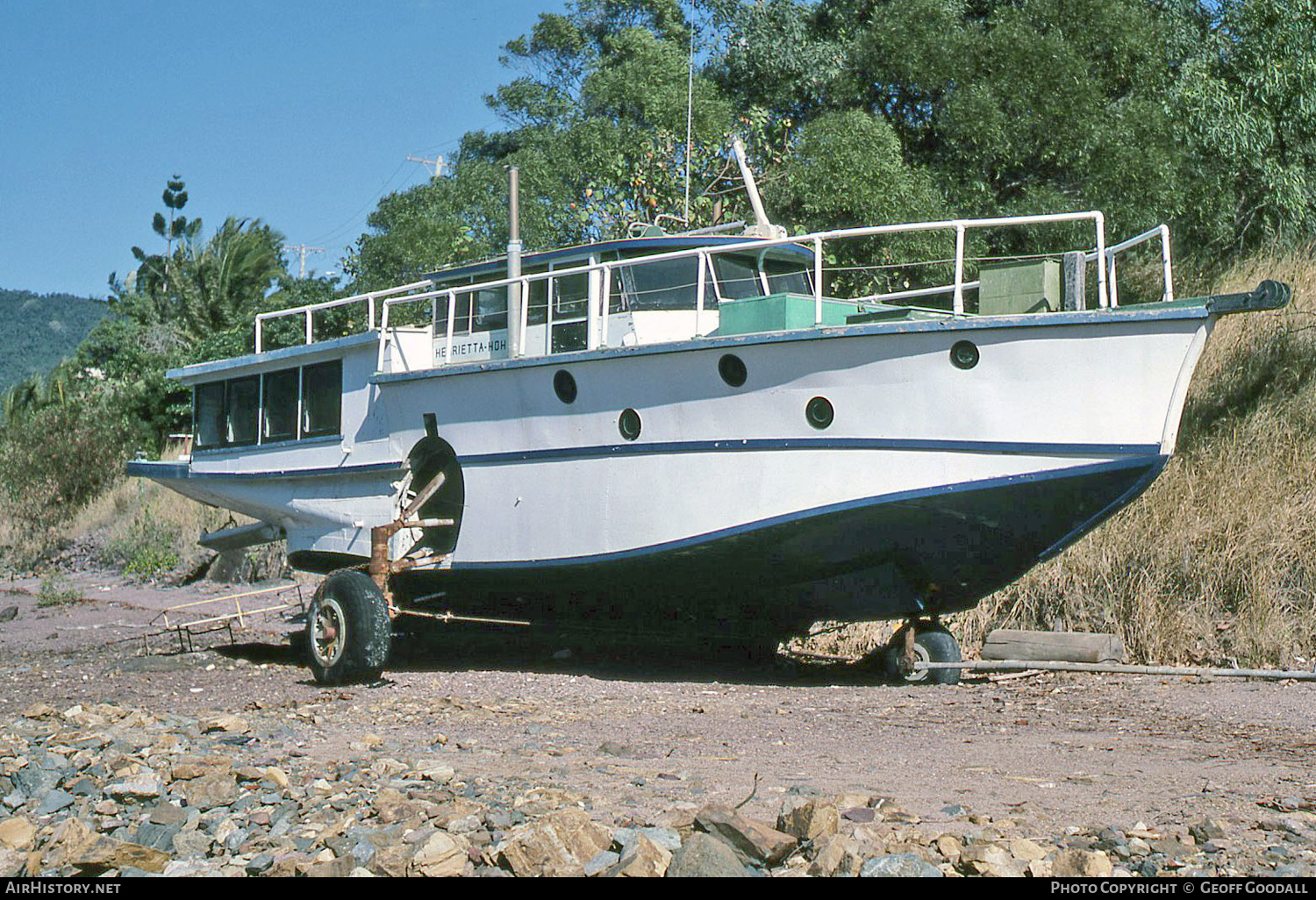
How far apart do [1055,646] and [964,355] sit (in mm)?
3112

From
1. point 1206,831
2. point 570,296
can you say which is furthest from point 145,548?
point 1206,831

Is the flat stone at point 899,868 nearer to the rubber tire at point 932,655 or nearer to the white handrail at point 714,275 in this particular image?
the white handrail at point 714,275

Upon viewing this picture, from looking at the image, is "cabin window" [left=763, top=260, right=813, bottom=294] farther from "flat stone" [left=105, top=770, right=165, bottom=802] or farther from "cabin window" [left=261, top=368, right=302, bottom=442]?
"flat stone" [left=105, top=770, right=165, bottom=802]

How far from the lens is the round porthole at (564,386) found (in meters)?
10.4

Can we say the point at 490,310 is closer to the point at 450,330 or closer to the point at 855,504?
the point at 450,330

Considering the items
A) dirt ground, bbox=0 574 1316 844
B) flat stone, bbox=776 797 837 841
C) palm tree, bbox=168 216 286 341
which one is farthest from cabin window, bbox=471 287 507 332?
palm tree, bbox=168 216 286 341

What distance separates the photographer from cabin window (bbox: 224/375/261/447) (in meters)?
13.2

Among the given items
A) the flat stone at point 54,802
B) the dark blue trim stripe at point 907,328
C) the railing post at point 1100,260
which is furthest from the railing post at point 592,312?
the flat stone at point 54,802

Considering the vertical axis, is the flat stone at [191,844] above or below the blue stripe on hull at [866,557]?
below

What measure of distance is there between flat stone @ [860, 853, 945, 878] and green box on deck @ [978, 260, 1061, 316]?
203 inches

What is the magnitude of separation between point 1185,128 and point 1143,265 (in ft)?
6.98

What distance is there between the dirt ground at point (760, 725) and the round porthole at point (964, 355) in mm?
2279

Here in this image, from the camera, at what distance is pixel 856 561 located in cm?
958

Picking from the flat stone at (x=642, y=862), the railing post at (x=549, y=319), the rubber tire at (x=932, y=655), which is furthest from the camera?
the railing post at (x=549, y=319)
